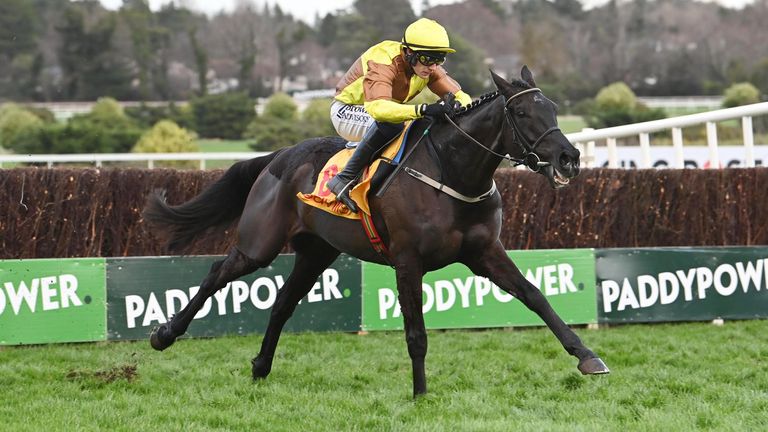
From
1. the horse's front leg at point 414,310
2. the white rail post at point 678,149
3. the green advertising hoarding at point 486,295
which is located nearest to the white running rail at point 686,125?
the white rail post at point 678,149

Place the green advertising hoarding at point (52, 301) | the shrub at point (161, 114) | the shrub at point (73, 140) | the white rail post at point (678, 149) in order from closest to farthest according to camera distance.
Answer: the green advertising hoarding at point (52, 301) < the white rail post at point (678, 149) < the shrub at point (73, 140) < the shrub at point (161, 114)

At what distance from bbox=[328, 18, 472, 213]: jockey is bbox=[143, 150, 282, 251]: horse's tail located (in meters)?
0.95

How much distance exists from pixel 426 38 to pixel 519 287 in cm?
138

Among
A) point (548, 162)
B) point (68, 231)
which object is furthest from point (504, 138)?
point (68, 231)

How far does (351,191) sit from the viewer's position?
5695 millimetres

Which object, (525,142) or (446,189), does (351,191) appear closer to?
(446,189)

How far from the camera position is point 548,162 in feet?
16.3

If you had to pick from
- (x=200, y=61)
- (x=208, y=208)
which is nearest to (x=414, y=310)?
(x=208, y=208)

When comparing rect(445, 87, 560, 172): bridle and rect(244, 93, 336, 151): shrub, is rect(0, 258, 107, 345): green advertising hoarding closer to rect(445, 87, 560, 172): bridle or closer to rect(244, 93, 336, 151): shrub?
rect(445, 87, 560, 172): bridle

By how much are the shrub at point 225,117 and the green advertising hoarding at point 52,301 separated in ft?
109

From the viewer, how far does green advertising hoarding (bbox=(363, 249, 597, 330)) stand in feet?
27.4

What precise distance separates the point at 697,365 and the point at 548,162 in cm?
237

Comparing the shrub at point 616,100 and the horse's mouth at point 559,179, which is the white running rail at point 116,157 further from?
the shrub at point 616,100

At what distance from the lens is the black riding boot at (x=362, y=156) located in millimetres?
5668
